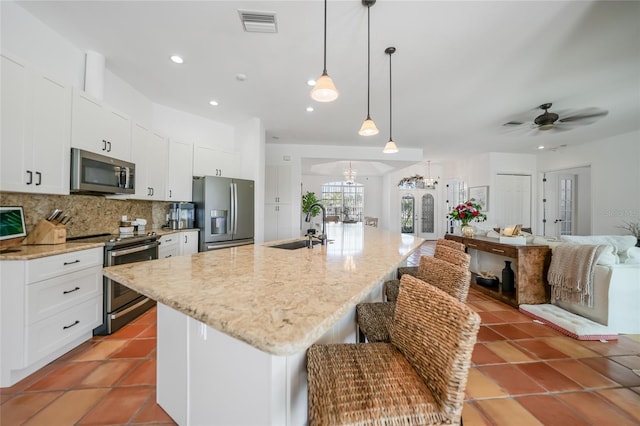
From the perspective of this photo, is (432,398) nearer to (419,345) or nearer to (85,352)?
(419,345)

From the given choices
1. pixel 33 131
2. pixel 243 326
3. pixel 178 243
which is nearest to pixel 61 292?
pixel 33 131

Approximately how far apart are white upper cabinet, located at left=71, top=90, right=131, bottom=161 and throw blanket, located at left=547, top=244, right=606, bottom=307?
4856 mm

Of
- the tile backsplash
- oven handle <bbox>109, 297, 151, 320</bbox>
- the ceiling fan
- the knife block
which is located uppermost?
the ceiling fan

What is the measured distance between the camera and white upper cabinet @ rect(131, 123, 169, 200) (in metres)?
2.88

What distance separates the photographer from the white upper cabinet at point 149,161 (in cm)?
288

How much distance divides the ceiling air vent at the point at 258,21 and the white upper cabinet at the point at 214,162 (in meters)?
2.16

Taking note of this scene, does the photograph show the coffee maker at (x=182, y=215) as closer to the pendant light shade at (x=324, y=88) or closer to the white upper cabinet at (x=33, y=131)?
the white upper cabinet at (x=33, y=131)

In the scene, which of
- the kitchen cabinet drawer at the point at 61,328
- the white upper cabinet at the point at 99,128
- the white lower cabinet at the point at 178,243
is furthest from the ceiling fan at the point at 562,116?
the kitchen cabinet drawer at the point at 61,328

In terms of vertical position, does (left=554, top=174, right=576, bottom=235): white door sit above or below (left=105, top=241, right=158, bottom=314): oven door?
above

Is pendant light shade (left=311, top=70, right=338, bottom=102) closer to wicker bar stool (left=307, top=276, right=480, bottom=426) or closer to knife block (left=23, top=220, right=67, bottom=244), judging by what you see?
wicker bar stool (left=307, top=276, right=480, bottom=426)

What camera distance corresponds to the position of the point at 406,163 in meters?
6.55

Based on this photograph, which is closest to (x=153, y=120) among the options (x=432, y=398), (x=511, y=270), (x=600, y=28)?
(x=432, y=398)

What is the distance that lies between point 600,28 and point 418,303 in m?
3.04

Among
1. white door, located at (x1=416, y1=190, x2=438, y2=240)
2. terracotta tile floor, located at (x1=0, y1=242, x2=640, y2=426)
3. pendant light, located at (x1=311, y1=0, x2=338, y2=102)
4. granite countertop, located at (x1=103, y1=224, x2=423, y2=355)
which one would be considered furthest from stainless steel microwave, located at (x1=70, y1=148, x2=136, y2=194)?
white door, located at (x1=416, y1=190, x2=438, y2=240)
